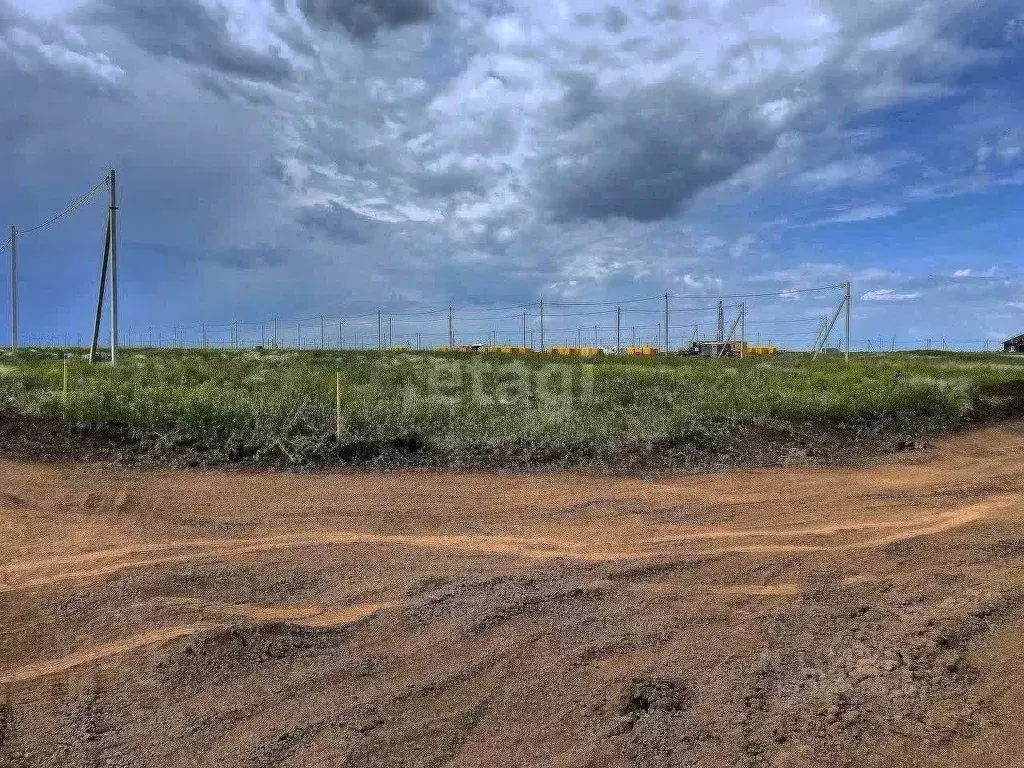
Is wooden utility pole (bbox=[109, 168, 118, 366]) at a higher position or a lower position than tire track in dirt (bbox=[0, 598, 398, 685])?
higher

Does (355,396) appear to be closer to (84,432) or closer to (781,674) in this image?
(84,432)

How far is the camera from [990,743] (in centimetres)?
324

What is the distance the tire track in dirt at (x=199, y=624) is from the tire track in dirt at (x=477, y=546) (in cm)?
103

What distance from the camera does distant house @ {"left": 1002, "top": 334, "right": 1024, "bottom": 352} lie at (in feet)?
218

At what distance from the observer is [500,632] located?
14.1 feet

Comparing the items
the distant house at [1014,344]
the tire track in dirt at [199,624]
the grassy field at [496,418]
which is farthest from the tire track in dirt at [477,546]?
the distant house at [1014,344]

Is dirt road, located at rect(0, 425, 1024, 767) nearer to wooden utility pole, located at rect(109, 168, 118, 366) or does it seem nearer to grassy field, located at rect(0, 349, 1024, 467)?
grassy field, located at rect(0, 349, 1024, 467)

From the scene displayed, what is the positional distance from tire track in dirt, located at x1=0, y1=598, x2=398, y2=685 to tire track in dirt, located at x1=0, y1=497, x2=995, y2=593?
1.03m

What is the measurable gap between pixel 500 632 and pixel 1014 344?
8122 cm

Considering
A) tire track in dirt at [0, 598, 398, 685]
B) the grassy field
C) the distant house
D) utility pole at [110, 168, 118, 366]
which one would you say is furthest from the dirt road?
the distant house

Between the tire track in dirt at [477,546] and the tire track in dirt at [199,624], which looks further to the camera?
the tire track in dirt at [477,546]

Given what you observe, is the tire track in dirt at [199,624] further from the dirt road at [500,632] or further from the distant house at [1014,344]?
the distant house at [1014,344]

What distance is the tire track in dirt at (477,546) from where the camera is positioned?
5.32 meters

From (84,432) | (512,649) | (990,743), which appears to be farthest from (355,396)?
(990,743)
